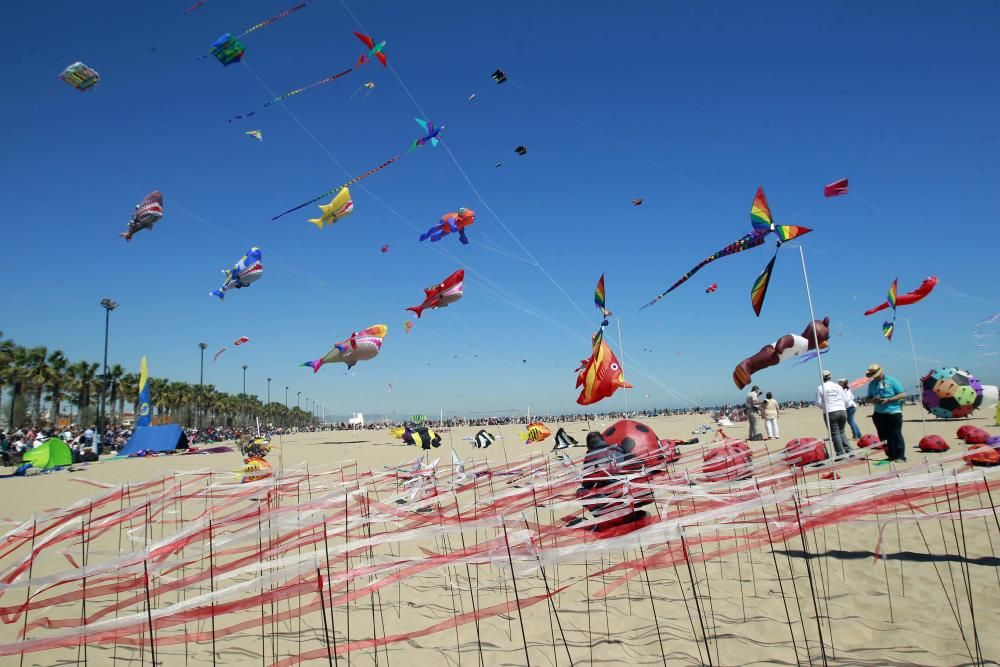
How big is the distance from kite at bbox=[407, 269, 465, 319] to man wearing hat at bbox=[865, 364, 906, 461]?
1203 cm

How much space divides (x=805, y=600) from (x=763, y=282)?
5.25 metres

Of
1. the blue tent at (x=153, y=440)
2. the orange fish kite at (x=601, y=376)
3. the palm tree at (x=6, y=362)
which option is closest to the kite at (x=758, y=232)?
the orange fish kite at (x=601, y=376)

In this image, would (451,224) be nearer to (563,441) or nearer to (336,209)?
(336,209)

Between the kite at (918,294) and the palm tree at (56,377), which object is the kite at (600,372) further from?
the palm tree at (56,377)

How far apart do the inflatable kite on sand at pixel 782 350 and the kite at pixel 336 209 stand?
1066cm

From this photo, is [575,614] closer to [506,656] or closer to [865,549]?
[506,656]

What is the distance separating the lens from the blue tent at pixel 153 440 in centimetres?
2744

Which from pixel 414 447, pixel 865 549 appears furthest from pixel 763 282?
pixel 414 447

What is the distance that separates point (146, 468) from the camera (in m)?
19.0

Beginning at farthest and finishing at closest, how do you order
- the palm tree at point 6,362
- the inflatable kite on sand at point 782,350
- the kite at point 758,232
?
the palm tree at point 6,362
the inflatable kite on sand at point 782,350
the kite at point 758,232

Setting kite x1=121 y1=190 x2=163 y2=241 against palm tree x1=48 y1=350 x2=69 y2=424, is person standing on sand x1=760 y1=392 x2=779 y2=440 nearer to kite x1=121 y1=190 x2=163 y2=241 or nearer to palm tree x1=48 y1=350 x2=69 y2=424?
kite x1=121 y1=190 x2=163 y2=241

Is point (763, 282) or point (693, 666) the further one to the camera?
point (763, 282)

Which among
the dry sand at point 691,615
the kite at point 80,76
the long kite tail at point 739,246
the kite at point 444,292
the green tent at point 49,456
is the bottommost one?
the dry sand at point 691,615

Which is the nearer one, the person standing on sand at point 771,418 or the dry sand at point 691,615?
the dry sand at point 691,615
